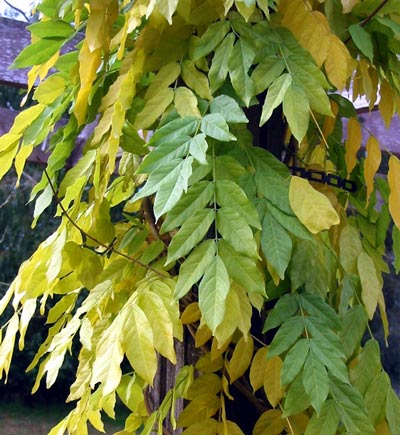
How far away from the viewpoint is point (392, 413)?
0.64m

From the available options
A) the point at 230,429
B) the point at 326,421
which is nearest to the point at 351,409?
the point at 326,421

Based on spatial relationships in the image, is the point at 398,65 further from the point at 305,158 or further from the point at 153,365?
the point at 153,365

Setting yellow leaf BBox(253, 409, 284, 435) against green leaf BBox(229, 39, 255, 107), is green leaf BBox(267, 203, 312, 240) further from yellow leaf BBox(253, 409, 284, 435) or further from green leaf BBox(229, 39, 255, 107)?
yellow leaf BBox(253, 409, 284, 435)

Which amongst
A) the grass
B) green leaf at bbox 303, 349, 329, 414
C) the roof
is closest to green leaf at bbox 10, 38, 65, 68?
green leaf at bbox 303, 349, 329, 414

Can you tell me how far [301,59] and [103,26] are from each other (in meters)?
0.20

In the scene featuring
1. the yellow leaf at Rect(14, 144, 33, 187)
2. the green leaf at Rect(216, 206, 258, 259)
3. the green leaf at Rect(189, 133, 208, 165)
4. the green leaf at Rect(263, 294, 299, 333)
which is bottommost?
the green leaf at Rect(263, 294, 299, 333)

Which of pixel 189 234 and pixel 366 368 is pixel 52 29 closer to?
pixel 189 234

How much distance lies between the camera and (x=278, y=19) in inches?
26.2

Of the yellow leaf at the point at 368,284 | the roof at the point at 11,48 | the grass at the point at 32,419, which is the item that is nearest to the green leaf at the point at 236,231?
the yellow leaf at the point at 368,284

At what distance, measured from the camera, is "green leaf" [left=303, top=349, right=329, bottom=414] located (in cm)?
54

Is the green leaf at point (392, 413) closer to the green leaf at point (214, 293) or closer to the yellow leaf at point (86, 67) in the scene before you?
the green leaf at point (214, 293)

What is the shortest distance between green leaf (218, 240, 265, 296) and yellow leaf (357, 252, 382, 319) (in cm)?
20

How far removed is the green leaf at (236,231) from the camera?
1.66ft

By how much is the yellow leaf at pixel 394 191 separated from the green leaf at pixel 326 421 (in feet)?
0.65
